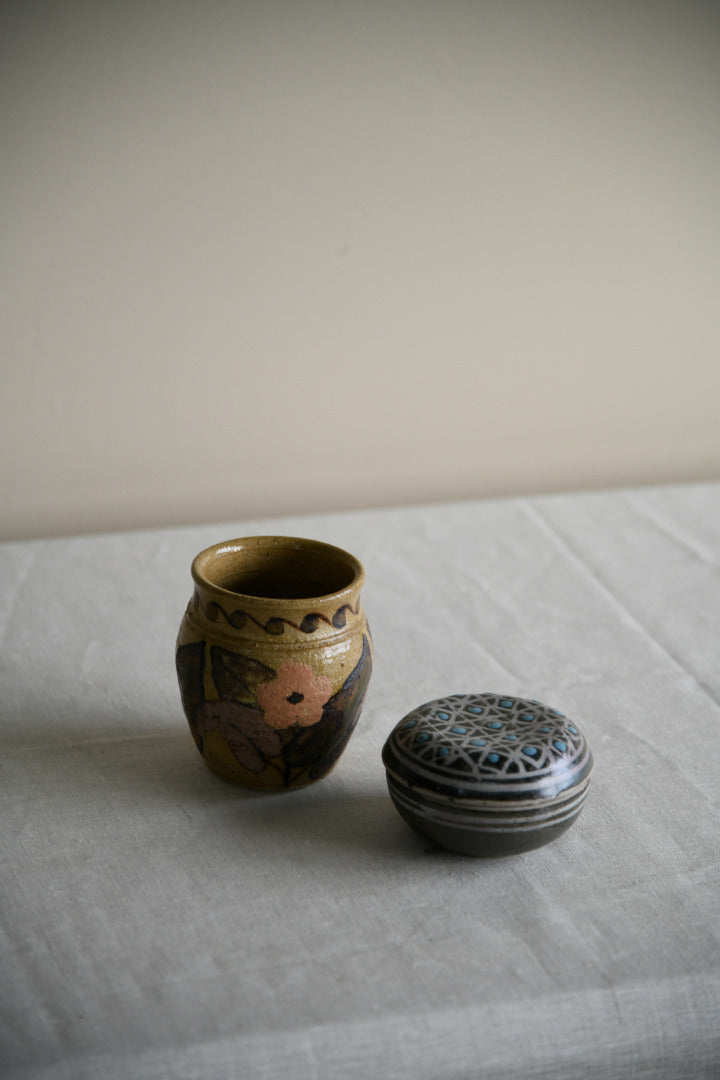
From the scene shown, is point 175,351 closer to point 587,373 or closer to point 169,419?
point 169,419

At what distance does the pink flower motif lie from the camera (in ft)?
1.97

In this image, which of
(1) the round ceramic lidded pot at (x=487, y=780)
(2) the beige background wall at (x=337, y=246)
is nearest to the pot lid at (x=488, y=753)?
(1) the round ceramic lidded pot at (x=487, y=780)

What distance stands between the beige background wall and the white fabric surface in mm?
344

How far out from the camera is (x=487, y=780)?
1.78 ft

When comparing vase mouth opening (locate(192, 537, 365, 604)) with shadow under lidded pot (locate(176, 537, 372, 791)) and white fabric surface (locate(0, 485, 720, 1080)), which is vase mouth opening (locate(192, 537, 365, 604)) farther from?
white fabric surface (locate(0, 485, 720, 1080))

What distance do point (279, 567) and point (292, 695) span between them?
118 millimetres

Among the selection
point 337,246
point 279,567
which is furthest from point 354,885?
point 337,246

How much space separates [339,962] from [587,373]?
969 millimetres

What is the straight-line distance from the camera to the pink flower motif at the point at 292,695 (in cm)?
60

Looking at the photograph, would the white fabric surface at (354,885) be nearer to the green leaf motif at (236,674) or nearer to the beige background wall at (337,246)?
the green leaf motif at (236,674)

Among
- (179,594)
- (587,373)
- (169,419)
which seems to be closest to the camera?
(179,594)

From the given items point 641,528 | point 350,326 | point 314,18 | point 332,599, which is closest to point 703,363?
point 641,528

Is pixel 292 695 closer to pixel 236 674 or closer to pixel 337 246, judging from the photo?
pixel 236 674

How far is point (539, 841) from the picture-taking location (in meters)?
0.57
